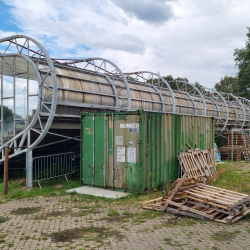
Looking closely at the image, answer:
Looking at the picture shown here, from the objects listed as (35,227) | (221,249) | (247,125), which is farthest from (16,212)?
(247,125)

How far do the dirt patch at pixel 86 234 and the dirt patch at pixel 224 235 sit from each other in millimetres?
1990

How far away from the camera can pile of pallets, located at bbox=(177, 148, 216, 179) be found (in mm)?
11391

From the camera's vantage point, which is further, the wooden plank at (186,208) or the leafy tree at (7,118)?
the leafy tree at (7,118)

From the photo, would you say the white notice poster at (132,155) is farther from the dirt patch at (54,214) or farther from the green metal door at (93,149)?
the dirt patch at (54,214)

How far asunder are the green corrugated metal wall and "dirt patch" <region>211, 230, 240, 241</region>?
368 cm

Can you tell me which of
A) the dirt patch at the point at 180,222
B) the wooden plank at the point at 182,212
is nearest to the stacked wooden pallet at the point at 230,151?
the wooden plank at the point at 182,212

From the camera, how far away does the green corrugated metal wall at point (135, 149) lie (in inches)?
381

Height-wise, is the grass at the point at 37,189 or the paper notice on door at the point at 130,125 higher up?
the paper notice on door at the point at 130,125

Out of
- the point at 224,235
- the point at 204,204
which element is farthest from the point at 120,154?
the point at 224,235

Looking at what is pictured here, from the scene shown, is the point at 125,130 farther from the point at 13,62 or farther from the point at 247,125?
the point at 247,125

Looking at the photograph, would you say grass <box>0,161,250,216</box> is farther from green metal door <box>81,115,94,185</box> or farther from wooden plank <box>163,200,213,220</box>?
green metal door <box>81,115,94,185</box>

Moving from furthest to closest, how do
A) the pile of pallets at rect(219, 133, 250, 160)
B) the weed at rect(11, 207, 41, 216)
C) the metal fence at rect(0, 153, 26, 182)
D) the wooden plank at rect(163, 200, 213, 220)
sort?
the pile of pallets at rect(219, 133, 250, 160) < the metal fence at rect(0, 153, 26, 182) < the weed at rect(11, 207, 41, 216) < the wooden plank at rect(163, 200, 213, 220)

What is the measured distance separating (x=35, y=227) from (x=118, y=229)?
1.92 metres

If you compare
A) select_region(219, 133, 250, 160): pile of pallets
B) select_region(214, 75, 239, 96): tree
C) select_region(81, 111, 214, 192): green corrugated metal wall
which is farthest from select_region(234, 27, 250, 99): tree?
select_region(81, 111, 214, 192): green corrugated metal wall
